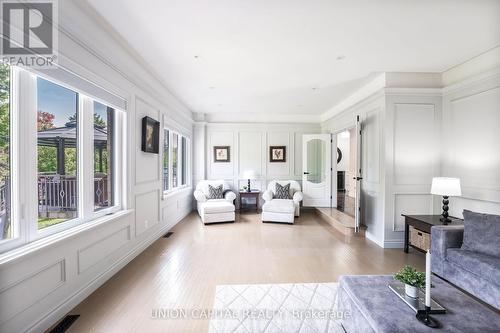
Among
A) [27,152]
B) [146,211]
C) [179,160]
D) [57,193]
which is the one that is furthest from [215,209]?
[27,152]

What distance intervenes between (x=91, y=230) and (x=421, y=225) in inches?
159

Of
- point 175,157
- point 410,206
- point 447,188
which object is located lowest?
point 410,206

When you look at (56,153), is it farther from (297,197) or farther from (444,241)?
(297,197)

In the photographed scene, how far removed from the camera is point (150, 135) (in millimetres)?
3602

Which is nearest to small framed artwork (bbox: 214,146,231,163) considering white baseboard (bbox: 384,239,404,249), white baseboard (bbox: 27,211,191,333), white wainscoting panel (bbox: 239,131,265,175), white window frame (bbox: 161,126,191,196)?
white wainscoting panel (bbox: 239,131,265,175)

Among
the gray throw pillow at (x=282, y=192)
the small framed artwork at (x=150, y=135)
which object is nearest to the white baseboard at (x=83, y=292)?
the small framed artwork at (x=150, y=135)

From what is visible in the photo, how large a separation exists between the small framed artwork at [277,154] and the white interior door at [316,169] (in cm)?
64

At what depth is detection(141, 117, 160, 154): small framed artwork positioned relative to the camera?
3.40m

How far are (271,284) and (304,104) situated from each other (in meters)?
4.23

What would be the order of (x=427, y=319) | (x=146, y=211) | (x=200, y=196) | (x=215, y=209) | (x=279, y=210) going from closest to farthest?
(x=427, y=319) < (x=146, y=211) < (x=215, y=209) < (x=279, y=210) < (x=200, y=196)

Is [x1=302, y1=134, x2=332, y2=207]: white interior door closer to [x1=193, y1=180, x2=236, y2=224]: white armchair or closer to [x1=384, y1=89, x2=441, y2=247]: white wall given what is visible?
[x1=193, y1=180, x2=236, y2=224]: white armchair

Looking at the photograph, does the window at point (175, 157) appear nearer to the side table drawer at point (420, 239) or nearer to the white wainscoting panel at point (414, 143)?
the white wainscoting panel at point (414, 143)

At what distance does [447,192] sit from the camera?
2939 mm

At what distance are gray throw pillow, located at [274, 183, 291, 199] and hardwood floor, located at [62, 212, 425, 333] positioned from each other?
1.19 m
